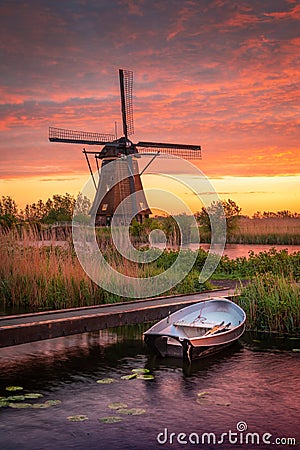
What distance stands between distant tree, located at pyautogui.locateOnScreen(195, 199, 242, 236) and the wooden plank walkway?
18.4 m

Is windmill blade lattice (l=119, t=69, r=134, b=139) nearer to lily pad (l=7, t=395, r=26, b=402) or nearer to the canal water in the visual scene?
the canal water

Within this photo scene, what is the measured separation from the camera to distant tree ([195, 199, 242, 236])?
28.9 meters

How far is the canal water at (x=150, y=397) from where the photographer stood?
5.79 metres

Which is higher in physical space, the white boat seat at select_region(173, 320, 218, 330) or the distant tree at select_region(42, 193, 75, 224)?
the distant tree at select_region(42, 193, 75, 224)

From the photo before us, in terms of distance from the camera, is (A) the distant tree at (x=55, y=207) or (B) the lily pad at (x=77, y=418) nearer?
(B) the lily pad at (x=77, y=418)

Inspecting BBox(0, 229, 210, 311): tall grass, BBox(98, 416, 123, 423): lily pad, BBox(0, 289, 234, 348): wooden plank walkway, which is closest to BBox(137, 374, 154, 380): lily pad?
BBox(0, 289, 234, 348): wooden plank walkway

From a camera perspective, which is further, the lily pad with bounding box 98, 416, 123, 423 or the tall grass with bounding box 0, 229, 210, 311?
the tall grass with bounding box 0, 229, 210, 311

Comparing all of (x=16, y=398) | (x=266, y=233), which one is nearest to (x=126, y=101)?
(x=266, y=233)

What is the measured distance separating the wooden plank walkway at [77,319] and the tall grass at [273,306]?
0.95m

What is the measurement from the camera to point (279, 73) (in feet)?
56.7

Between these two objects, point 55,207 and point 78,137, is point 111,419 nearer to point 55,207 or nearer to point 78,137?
point 78,137

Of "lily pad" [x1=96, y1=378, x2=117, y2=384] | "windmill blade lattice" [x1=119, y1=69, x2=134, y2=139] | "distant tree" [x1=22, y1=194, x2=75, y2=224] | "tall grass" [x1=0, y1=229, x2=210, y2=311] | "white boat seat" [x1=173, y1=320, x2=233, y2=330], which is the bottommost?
"lily pad" [x1=96, y1=378, x2=117, y2=384]

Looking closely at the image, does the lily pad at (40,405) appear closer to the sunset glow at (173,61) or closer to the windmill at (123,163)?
the sunset glow at (173,61)

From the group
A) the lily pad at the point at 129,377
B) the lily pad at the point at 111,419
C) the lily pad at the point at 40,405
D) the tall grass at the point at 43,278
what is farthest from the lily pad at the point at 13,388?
the tall grass at the point at 43,278
